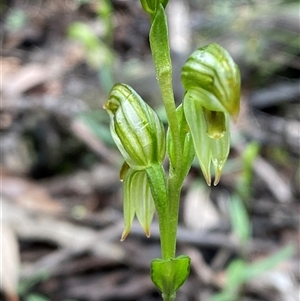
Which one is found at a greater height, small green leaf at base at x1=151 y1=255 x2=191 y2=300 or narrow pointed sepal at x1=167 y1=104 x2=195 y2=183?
narrow pointed sepal at x1=167 y1=104 x2=195 y2=183

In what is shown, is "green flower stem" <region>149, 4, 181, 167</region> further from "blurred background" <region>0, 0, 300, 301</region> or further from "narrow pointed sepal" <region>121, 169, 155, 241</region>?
"blurred background" <region>0, 0, 300, 301</region>

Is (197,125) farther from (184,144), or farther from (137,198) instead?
(137,198)

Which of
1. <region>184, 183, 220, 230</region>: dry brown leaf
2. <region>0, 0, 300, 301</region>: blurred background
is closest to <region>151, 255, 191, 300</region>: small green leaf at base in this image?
<region>0, 0, 300, 301</region>: blurred background

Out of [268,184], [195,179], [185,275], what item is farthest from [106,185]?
[185,275]

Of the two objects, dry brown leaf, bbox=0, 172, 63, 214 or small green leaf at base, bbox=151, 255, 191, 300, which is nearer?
small green leaf at base, bbox=151, 255, 191, 300

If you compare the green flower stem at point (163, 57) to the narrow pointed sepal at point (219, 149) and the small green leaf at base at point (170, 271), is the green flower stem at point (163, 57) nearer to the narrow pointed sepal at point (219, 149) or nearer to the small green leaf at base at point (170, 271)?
the narrow pointed sepal at point (219, 149)

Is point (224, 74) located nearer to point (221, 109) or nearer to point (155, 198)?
point (221, 109)

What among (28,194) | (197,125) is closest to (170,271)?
(197,125)
